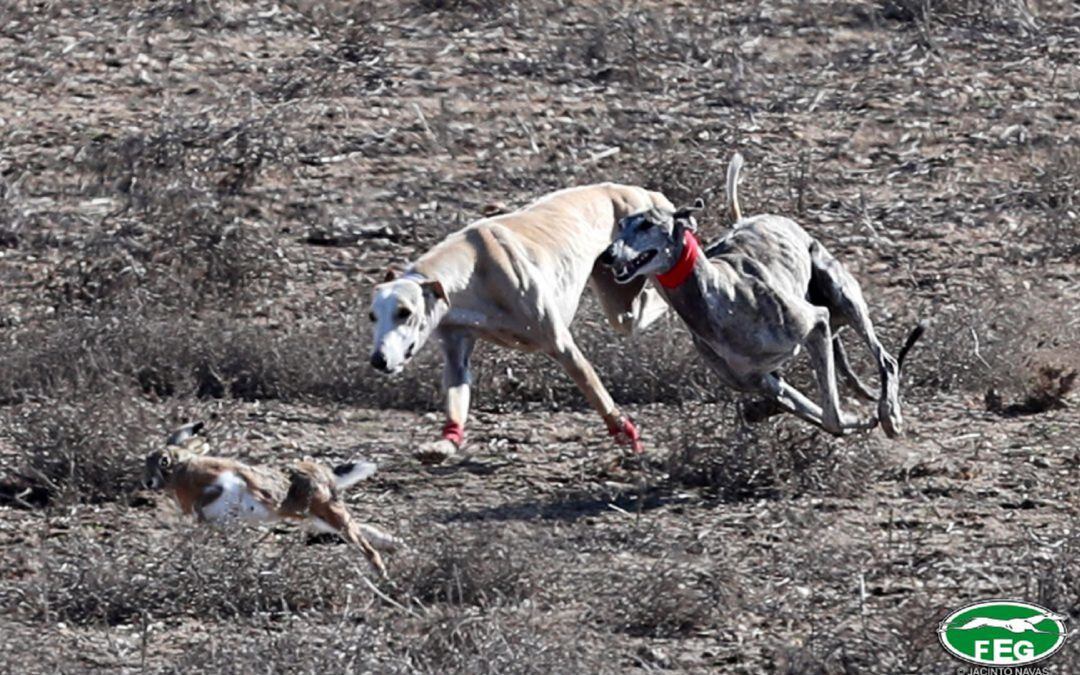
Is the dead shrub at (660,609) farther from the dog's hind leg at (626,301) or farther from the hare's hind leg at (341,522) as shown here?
the dog's hind leg at (626,301)

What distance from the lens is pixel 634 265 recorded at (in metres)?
10.6

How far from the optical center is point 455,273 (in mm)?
11172

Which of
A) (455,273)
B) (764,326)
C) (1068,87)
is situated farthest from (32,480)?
(1068,87)

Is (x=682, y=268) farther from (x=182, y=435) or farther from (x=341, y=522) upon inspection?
(x=182, y=435)

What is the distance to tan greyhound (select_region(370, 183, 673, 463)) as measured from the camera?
10.8 meters

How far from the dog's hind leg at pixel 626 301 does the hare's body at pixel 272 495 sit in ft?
8.18

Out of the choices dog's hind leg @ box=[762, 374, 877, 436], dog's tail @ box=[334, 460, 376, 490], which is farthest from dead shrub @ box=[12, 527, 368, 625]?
dog's hind leg @ box=[762, 374, 877, 436]

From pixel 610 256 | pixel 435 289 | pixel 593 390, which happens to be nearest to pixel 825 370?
pixel 593 390

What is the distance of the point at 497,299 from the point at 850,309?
5.23 feet

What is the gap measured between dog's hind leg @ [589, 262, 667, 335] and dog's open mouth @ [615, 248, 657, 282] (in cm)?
142

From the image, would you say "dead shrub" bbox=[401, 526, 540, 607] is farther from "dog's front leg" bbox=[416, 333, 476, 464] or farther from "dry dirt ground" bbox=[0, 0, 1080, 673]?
"dog's front leg" bbox=[416, 333, 476, 464]

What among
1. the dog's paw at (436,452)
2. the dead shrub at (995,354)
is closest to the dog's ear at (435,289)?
the dog's paw at (436,452)

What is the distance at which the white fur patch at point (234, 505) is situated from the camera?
9.79m

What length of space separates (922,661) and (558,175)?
7095mm
